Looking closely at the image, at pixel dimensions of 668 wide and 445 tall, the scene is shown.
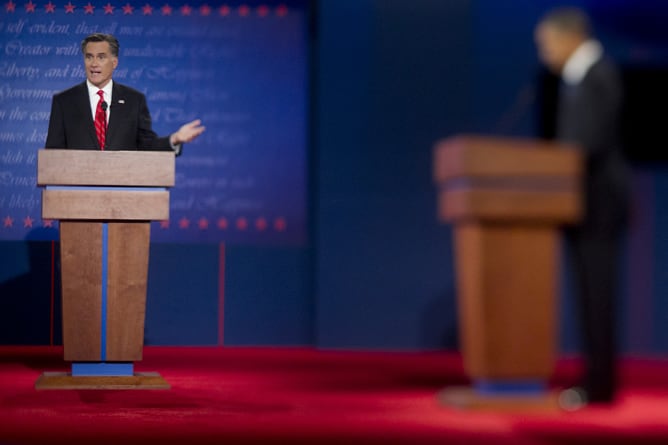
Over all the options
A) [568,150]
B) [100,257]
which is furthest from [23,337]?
[568,150]

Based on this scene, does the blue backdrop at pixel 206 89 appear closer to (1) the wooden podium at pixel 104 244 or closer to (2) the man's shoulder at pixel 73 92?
(2) the man's shoulder at pixel 73 92

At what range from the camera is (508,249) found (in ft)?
12.1

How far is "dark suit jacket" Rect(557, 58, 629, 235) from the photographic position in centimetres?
378

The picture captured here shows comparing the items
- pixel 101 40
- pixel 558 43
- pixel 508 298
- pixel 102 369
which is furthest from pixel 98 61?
pixel 508 298

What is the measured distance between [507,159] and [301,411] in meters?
1.16

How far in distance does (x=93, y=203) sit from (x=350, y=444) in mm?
2028

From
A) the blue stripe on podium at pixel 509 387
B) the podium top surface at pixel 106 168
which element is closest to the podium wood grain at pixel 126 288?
the podium top surface at pixel 106 168

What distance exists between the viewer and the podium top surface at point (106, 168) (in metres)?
4.57

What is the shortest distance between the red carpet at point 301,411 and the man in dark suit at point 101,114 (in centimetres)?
115

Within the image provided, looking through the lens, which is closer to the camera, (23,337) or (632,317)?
(632,317)

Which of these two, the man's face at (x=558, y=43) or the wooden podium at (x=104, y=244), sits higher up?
the man's face at (x=558, y=43)

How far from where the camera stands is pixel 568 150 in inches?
146

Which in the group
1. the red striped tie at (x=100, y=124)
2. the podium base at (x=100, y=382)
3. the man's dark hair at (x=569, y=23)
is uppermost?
the man's dark hair at (x=569, y=23)

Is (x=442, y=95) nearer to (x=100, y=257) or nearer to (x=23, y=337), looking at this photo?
(x=100, y=257)
